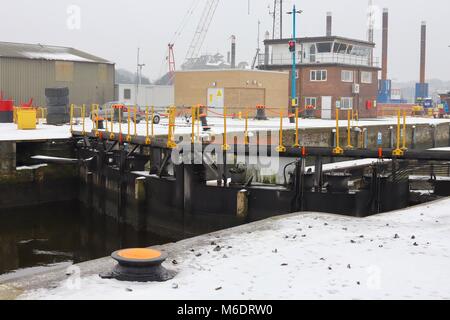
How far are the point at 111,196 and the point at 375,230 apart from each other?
1284cm

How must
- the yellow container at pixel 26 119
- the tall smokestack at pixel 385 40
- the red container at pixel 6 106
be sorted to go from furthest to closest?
1. the tall smokestack at pixel 385 40
2. the red container at pixel 6 106
3. the yellow container at pixel 26 119

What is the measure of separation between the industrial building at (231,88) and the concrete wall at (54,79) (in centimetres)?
658

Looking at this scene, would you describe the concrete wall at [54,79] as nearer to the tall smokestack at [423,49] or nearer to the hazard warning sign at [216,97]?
the hazard warning sign at [216,97]

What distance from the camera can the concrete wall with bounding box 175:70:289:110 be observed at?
146 feet

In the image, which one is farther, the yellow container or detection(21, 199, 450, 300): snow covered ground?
the yellow container

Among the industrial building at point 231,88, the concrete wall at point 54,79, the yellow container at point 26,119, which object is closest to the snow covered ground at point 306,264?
the yellow container at point 26,119

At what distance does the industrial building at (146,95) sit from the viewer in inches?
2133

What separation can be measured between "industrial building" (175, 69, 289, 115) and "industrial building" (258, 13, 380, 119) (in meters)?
2.78

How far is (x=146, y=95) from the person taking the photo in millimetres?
55594

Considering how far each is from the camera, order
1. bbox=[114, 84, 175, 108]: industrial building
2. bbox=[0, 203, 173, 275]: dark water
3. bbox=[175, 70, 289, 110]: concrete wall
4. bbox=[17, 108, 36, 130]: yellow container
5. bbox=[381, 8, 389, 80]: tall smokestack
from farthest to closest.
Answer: bbox=[381, 8, 389, 80]: tall smokestack < bbox=[114, 84, 175, 108]: industrial building < bbox=[175, 70, 289, 110]: concrete wall < bbox=[17, 108, 36, 130]: yellow container < bbox=[0, 203, 173, 275]: dark water

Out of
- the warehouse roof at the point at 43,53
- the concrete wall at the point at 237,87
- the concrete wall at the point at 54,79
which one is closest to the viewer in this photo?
the concrete wall at the point at 54,79

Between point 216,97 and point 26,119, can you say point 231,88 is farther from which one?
point 26,119

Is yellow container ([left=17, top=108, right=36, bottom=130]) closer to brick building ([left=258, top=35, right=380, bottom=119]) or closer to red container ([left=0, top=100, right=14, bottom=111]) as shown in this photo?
red container ([left=0, top=100, right=14, bottom=111])

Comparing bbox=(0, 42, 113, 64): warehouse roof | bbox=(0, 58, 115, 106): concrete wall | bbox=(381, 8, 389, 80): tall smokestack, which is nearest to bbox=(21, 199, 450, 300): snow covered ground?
bbox=(0, 58, 115, 106): concrete wall
